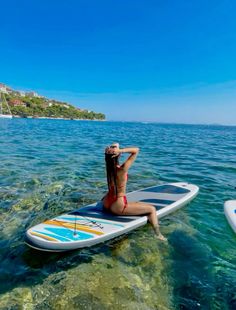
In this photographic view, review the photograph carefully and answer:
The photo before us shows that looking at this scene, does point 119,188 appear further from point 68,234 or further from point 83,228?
point 68,234

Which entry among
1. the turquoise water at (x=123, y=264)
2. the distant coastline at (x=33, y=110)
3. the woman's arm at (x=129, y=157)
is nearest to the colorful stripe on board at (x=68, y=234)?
the turquoise water at (x=123, y=264)

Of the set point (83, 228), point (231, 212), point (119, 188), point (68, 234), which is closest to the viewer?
point (68, 234)

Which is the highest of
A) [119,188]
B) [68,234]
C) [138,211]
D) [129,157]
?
[129,157]

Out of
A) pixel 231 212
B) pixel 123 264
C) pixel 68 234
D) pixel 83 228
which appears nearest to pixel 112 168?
pixel 83 228

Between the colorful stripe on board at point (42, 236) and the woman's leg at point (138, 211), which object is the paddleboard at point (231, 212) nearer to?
the woman's leg at point (138, 211)

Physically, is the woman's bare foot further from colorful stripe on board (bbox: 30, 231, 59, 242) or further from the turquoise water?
colorful stripe on board (bbox: 30, 231, 59, 242)

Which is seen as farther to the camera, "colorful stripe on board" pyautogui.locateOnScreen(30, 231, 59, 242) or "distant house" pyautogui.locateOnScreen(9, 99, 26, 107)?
"distant house" pyautogui.locateOnScreen(9, 99, 26, 107)

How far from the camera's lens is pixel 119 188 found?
18.3 ft

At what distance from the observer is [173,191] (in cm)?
824

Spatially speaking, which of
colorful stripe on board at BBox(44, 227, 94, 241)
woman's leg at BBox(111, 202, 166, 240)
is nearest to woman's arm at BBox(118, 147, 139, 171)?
woman's leg at BBox(111, 202, 166, 240)

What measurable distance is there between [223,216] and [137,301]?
4.22 m

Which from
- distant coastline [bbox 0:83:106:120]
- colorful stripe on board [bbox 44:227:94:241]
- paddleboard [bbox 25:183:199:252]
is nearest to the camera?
paddleboard [bbox 25:183:199:252]

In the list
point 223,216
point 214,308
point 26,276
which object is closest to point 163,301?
point 214,308

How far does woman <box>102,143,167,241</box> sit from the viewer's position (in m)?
5.41
